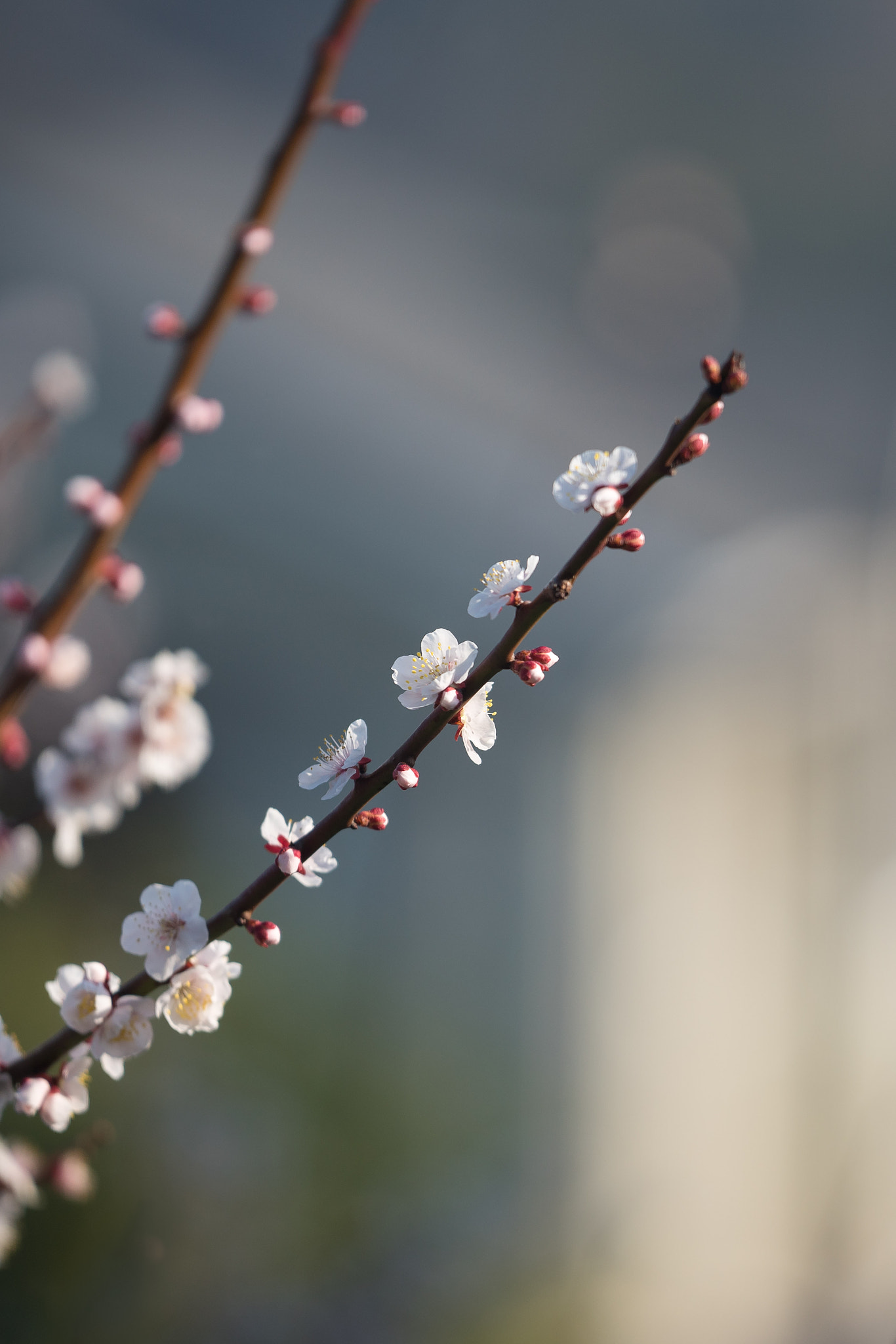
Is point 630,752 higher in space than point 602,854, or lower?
higher

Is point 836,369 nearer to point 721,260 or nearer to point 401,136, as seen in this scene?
point 721,260

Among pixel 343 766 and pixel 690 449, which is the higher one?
pixel 690 449

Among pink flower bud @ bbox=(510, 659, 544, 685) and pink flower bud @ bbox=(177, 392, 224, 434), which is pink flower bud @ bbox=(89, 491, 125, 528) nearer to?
pink flower bud @ bbox=(177, 392, 224, 434)

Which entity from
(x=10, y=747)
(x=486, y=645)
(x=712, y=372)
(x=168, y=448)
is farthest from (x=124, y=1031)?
(x=486, y=645)

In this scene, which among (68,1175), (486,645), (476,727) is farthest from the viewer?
(486,645)

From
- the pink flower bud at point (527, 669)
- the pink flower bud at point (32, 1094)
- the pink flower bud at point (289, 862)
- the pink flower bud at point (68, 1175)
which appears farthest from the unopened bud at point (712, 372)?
the pink flower bud at point (68, 1175)

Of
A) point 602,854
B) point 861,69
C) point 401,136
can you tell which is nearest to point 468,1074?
point 602,854

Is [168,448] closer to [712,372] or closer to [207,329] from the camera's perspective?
[207,329]
